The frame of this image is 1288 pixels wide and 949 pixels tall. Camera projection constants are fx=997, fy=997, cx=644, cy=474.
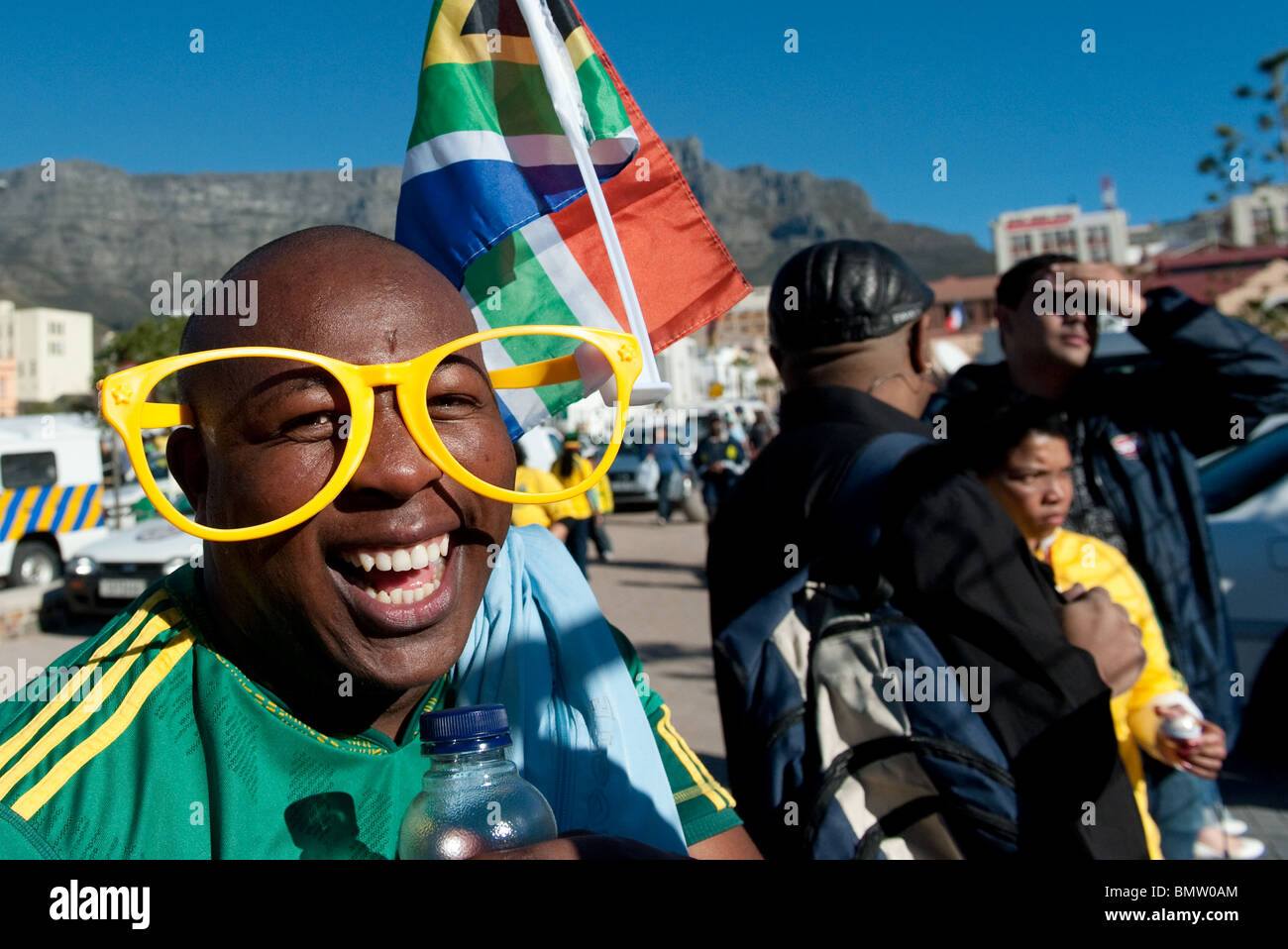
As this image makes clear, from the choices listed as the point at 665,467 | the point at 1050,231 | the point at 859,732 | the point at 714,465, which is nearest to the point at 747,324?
the point at 1050,231

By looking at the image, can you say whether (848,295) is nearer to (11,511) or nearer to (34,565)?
(11,511)

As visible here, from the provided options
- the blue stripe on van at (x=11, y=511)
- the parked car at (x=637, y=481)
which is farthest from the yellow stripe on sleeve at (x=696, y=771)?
the parked car at (x=637, y=481)

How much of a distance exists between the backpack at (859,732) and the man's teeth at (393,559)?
918mm

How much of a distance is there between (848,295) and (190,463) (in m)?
1.58

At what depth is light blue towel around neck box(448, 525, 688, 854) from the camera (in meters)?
1.32

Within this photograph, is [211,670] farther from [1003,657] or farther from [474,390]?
[1003,657]

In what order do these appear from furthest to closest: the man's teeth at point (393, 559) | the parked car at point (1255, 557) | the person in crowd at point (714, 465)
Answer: the person in crowd at point (714, 465), the parked car at point (1255, 557), the man's teeth at point (393, 559)

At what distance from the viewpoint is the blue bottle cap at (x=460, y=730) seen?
1035mm

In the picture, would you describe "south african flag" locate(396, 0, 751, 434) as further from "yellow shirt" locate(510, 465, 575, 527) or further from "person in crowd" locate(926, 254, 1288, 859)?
"yellow shirt" locate(510, 465, 575, 527)

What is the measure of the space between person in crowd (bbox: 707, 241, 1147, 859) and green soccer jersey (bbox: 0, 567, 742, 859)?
0.91 metres

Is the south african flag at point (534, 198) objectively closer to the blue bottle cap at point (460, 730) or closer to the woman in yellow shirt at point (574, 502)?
the blue bottle cap at point (460, 730)

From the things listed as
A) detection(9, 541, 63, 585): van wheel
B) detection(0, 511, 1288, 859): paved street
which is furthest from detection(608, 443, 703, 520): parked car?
detection(9, 541, 63, 585): van wheel
